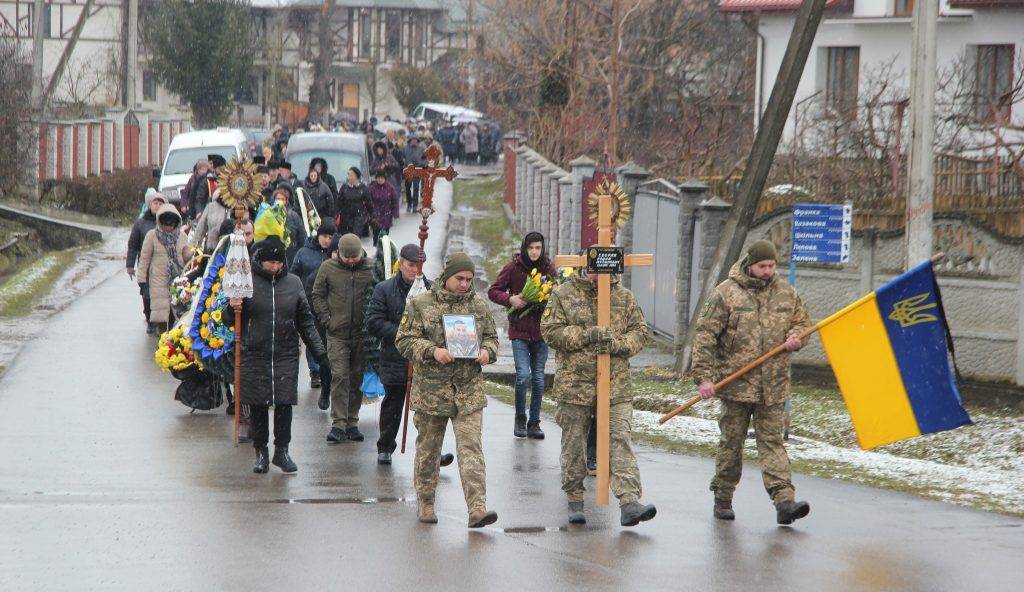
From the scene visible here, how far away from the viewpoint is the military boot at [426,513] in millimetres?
9562

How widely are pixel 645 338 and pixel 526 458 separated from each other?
2477mm

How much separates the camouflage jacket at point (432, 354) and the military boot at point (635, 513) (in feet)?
3.50

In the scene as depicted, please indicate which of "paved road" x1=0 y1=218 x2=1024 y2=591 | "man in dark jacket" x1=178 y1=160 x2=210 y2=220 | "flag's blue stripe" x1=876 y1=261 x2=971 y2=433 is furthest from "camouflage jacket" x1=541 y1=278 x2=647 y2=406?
"man in dark jacket" x1=178 y1=160 x2=210 y2=220

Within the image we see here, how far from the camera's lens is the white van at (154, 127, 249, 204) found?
30.3m

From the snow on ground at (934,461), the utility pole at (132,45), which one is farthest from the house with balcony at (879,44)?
the snow on ground at (934,461)

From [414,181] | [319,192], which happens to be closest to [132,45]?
[414,181]

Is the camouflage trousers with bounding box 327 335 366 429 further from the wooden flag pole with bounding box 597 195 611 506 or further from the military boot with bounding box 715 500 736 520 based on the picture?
the military boot with bounding box 715 500 736 520

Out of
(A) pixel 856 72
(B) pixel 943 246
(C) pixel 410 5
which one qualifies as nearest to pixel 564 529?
(B) pixel 943 246

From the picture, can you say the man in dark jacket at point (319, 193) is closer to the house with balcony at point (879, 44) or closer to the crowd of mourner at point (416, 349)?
the crowd of mourner at point (416, 349)

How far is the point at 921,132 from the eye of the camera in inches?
573

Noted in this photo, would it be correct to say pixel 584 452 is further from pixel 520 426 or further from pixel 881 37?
pixel 881 37

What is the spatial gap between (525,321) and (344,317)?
1.46 m

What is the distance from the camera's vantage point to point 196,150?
31.6 meters

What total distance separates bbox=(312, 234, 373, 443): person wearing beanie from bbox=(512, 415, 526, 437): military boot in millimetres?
1309
